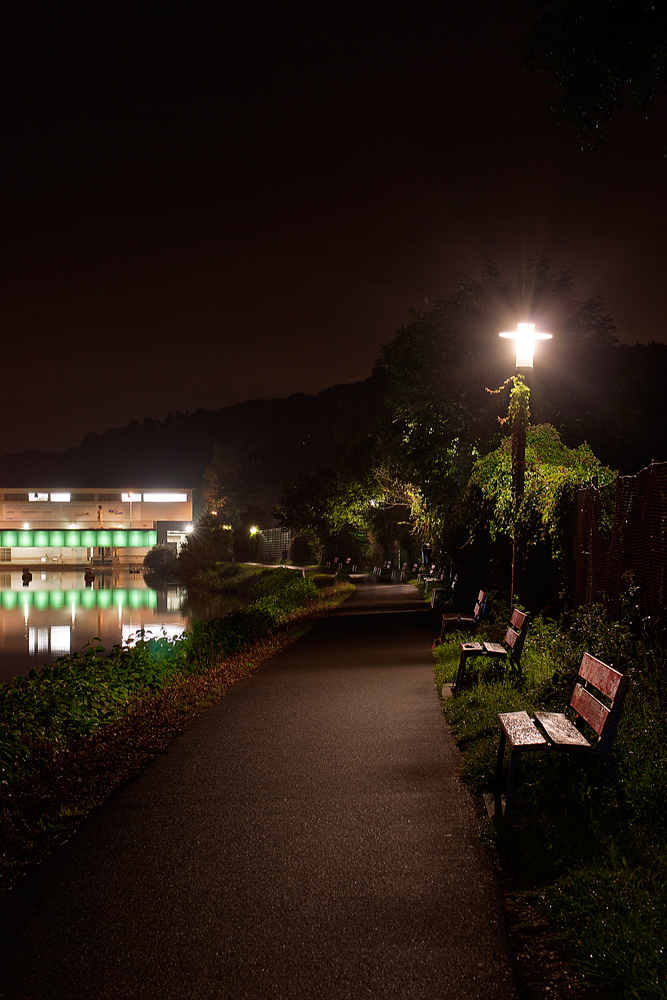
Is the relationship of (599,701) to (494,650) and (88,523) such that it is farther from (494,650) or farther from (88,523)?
(88,523)

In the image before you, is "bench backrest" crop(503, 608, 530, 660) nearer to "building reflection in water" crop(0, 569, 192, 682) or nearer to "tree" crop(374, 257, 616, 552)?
"building reflection in water" crop(0, 569, 192, 682)

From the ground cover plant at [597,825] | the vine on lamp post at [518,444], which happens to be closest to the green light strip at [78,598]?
the vine on lamp post at [518,444]

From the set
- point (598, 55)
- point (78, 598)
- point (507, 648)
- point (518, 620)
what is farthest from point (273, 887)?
point (78, 598)

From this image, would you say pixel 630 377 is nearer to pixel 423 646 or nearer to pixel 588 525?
pixel 423 646

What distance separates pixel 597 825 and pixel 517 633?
434cm

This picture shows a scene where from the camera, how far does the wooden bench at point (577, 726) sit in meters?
5.01

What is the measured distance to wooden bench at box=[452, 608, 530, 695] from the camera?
8.89 m

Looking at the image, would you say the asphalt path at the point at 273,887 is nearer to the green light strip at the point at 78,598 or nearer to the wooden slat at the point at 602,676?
the wooden slat at the point at 602,676

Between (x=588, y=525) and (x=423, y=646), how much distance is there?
5521mm

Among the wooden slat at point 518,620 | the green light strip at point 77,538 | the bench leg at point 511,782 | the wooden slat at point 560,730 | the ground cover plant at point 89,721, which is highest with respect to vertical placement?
the green light strip at point 77,538

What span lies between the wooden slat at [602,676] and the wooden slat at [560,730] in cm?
33

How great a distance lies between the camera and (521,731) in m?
5.41

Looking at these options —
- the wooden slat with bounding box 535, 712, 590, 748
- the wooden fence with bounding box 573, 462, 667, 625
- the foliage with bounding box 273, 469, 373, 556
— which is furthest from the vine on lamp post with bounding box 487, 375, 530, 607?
the foliage with bounding box 273, 469, 373, 556

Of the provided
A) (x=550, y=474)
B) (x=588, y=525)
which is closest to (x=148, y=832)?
(x=588, y=525)
